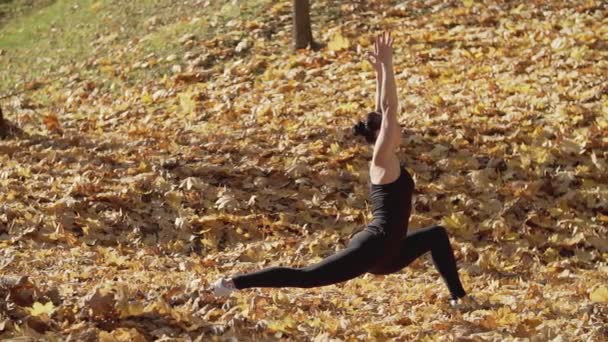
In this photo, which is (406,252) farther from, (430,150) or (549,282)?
(430,150)

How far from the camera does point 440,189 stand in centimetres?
899

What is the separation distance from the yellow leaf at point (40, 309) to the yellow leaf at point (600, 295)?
4110 mm

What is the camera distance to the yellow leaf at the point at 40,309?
17.2ft

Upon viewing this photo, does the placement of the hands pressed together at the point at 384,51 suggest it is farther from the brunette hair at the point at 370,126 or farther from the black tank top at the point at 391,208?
the black tank top at the point at 391,208

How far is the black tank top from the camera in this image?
5715 millimetres

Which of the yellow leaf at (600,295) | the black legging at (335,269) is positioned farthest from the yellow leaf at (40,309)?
the yellow leaf at (600,295)

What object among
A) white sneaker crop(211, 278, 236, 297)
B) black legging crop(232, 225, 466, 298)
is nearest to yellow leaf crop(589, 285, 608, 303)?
black legging crop(232, 225, 466, 298)

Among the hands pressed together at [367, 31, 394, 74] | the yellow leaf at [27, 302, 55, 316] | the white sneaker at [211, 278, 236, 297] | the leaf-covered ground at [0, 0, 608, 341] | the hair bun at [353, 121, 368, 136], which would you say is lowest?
the leaf-covered ground at [0, 0, 608, 341]

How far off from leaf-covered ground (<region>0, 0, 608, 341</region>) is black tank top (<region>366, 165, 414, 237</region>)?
28.6 inches

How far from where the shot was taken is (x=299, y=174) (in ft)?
30.6

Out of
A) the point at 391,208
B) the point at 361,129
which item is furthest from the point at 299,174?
the point at 391,208

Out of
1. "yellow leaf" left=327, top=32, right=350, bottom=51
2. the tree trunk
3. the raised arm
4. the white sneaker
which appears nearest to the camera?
the white sneaker

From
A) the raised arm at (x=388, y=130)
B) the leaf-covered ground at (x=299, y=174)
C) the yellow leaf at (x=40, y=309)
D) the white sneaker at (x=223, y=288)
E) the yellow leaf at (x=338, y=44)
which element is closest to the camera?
the yellow leaf at (x=40, y=309)

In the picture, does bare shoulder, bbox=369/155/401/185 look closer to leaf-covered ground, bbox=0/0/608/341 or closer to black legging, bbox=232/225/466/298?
black legging, bbox=232/225/466/298
